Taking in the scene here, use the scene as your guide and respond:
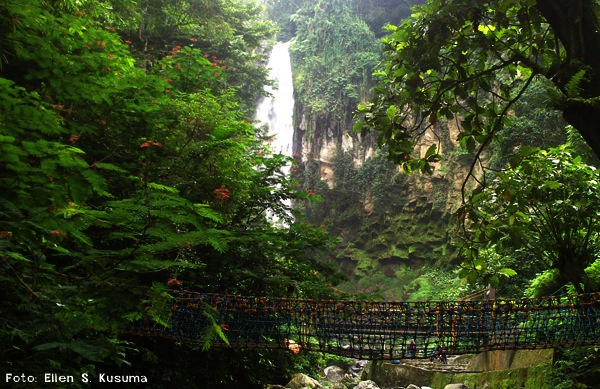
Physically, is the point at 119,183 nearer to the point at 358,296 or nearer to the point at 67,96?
the point at 67,96

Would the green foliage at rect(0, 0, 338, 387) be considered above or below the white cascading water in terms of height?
below

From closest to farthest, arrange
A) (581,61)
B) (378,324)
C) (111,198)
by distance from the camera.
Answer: (581,61) → (111,198) → (378,324)

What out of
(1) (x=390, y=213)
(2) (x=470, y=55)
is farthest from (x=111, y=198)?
(1) (x=390, y=213)

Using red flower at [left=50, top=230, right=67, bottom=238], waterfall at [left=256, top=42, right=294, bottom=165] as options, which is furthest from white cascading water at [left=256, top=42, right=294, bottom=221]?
red flower at [left=50, top=230, right=67, bottom=238]

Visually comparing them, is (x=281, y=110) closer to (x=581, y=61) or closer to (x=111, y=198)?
(x=111, y=198)

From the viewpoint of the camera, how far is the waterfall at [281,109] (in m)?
24.7

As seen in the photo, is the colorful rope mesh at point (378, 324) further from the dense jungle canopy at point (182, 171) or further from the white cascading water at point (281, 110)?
the white cascading water at point (281, 110)

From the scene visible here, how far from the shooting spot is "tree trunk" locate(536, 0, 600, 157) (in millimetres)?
1515

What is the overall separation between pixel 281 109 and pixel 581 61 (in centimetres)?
2447

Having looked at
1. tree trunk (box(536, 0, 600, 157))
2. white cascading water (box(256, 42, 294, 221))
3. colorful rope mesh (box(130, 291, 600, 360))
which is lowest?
colorful rope mesh (box(130, 291, 600, 360))

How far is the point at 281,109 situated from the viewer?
25.5 metres

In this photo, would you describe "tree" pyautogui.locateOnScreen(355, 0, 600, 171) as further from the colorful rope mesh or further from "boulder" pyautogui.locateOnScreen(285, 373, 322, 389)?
"boulder" pyautogui.locateOnScreen(285, 373, 322, 389)

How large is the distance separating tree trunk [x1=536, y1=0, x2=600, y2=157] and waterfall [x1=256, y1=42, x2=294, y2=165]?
2256 cm

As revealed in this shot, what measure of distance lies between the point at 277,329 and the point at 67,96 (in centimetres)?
295
